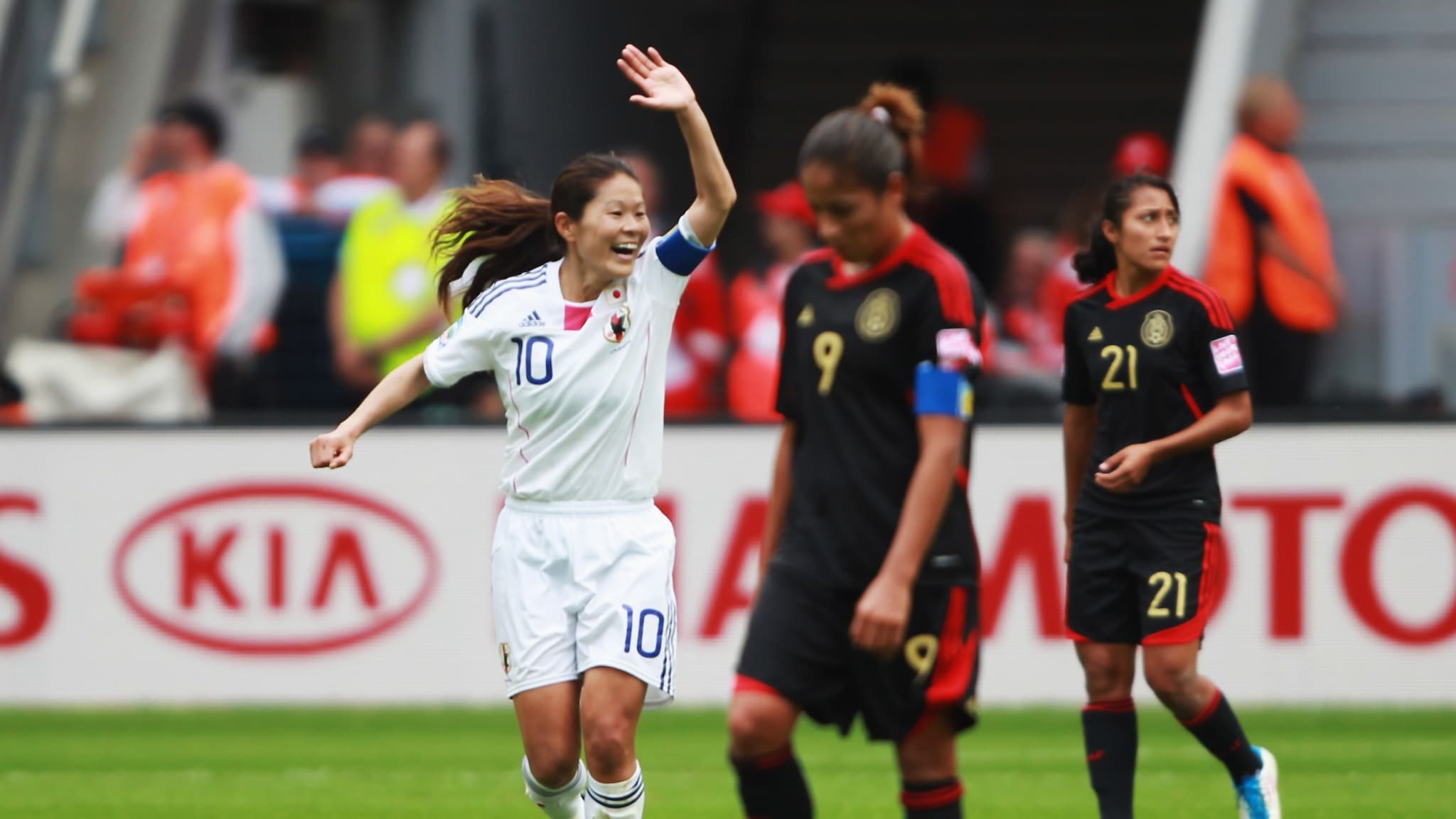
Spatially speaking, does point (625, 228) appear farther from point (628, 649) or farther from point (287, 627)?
point (287, 627)

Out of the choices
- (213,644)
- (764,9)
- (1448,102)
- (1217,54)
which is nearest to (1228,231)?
(1217,54)

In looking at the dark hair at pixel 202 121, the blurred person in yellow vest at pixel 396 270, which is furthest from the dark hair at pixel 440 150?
the dark hair at pixel 202 121

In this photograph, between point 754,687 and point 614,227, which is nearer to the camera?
point 754,687

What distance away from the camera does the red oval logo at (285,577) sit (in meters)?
11.3

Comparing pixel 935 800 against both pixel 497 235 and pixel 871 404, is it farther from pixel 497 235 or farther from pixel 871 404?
pixel 497 235

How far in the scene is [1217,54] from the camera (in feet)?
46.0

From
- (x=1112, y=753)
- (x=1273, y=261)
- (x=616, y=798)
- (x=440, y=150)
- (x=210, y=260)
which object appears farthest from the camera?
(x=210, y=260)

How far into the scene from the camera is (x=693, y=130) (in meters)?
6.04

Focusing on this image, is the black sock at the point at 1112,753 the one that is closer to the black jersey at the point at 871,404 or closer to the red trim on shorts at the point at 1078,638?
the red trim on shorts at the point at 1078,638

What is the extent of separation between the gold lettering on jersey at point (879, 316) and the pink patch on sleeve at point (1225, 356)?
5.38 feet

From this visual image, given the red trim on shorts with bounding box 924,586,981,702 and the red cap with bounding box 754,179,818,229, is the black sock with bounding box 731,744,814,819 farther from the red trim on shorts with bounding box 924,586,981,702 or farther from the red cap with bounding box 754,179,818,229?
the red cap with bounding box 754,179,818,229

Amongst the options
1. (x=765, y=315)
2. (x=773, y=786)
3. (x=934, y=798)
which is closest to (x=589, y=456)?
(x=773, y=786)

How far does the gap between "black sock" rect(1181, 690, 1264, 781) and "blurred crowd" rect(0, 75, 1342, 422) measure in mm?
4701

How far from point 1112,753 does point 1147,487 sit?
0.81 m
